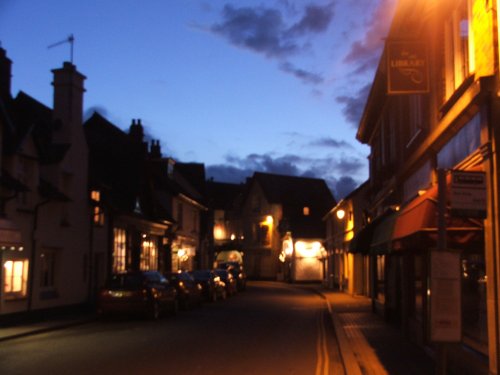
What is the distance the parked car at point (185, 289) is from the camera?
28.2 meters

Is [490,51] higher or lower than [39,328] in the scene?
higher

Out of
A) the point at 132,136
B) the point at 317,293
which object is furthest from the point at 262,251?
the point at 132,136

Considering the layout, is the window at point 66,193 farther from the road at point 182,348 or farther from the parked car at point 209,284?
the parked car at point 209,284

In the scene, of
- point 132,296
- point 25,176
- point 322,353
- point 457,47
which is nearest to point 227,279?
point 132,296

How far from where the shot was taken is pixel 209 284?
34.9 meters

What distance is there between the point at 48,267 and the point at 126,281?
10.8ft

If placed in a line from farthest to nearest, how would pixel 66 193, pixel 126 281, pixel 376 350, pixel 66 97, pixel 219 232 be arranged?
1. pixel 219 232
2. pixel 66 97
3. pixel 66 193
4. pixel 126 281
5. pixel 376 350

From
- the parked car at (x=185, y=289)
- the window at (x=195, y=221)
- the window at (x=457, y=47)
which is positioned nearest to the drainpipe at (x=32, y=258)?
the parked car at (x=185, y=289)

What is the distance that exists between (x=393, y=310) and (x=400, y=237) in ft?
31.0

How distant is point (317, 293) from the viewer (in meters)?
44.8

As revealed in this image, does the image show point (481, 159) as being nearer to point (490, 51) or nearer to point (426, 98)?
point (490, 51)

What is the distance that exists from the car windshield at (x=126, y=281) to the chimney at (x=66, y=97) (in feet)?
20.2

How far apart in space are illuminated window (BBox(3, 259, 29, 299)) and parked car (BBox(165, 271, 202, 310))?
6944 mm

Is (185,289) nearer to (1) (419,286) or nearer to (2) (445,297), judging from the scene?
(1) (419,286)
